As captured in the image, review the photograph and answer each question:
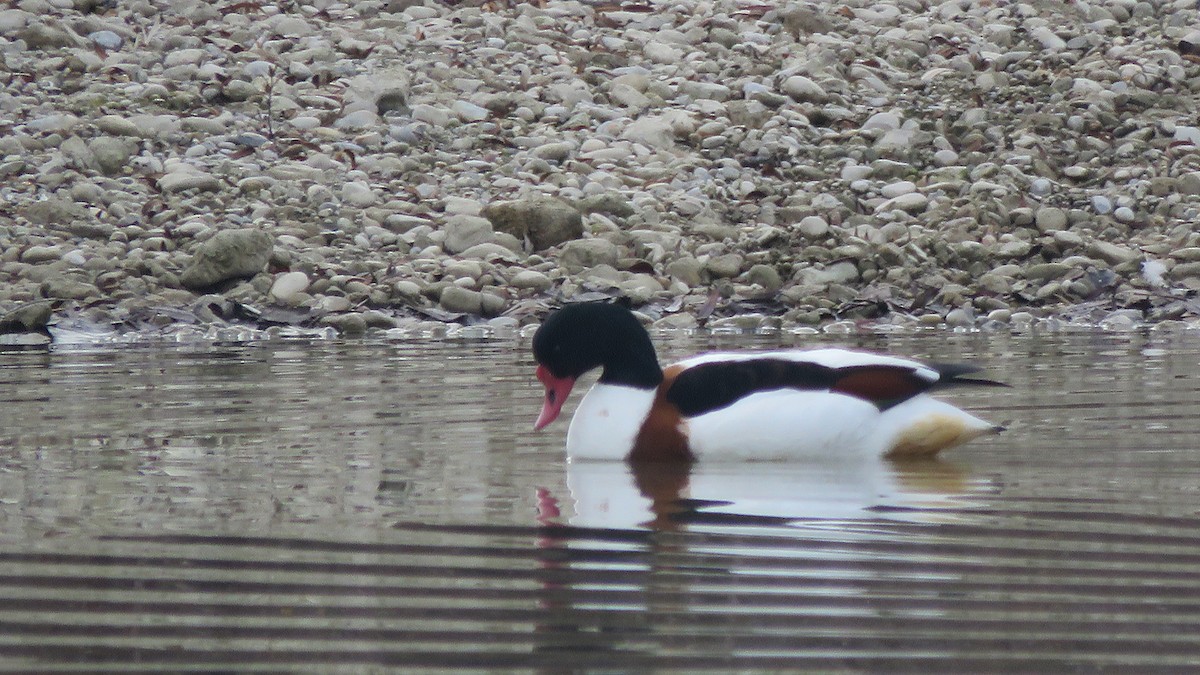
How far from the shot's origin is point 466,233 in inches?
558

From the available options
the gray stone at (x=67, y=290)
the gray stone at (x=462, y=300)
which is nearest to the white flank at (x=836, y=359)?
the gray stone at (x=462, y=300)

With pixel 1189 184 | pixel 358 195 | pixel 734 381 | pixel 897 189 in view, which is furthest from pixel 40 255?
pixel 1189 184

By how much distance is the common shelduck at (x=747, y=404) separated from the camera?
21.0 feet

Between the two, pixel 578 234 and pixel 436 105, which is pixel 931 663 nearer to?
pixel 578 234

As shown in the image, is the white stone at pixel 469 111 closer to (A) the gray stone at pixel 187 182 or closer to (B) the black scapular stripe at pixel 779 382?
(A) the gray stone at pixel 187 182

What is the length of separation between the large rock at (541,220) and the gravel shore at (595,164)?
25 mm

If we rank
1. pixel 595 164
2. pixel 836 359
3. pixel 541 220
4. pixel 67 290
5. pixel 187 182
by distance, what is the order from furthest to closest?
pixel 595 164 < pixel 187 182 < pixel 541 220 < pixel 67 290 < pixel 836 359

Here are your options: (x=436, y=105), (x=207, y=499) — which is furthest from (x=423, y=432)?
(x=436, y=105)

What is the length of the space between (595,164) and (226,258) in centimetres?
365

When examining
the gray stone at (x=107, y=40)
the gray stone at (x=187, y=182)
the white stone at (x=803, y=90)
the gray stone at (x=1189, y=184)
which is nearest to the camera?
the gray stone at (x=187, y=182)

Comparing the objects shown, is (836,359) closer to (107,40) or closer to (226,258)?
(226,258)

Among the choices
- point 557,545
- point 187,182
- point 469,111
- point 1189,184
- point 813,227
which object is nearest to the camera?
point 557,545

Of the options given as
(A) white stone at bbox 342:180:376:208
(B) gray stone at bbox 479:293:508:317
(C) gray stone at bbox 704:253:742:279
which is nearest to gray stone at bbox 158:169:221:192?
(A) white stone at bbox 342:180:376:208

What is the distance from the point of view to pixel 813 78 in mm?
17266
